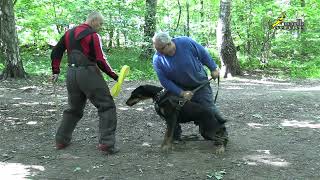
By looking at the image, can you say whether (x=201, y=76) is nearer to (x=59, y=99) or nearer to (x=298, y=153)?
(x=298, y=153)

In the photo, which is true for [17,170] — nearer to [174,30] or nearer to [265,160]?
[265,160]

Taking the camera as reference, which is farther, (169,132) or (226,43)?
(226,43)

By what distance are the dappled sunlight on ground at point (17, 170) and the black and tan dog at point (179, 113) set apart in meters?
1.46

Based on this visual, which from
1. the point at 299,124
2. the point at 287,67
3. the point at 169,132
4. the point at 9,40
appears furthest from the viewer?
the point at 287,67

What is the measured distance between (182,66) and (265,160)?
5.14 ft

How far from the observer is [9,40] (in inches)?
450

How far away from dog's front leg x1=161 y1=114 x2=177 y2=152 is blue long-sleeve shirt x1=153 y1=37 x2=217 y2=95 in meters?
0.40

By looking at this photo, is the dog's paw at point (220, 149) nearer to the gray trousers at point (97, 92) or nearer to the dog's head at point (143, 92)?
the dog's head at point (143, 92)

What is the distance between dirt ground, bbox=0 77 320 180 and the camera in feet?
15.9

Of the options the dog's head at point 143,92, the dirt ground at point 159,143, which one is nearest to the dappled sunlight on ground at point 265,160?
the dirt ground at point 159,143

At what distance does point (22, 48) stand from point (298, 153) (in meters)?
16.0

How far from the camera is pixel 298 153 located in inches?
212

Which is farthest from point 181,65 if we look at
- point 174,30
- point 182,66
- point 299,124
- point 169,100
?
point 174,30

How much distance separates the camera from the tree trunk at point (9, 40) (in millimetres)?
11273
